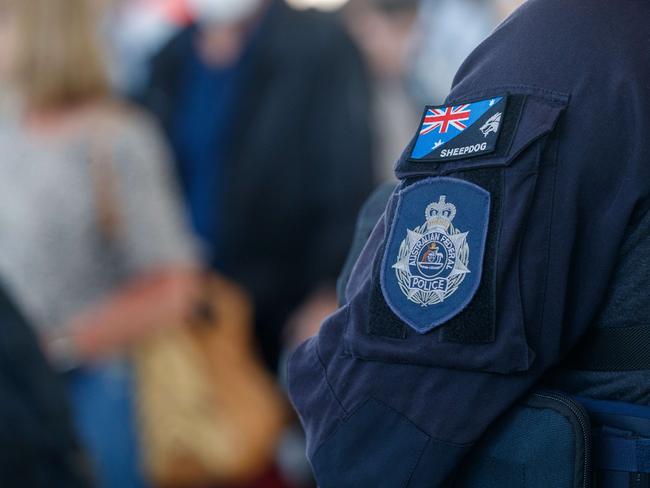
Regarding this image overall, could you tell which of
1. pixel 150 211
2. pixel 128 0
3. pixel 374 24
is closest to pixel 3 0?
pixel 150 211

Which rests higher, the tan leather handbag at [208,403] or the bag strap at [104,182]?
the bag strap at [104,182]

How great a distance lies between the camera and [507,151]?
1.39m

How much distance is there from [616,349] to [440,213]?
251mm

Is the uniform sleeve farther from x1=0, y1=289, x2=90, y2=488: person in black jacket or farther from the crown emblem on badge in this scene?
the crown emblem on badge

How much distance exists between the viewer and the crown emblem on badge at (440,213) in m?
1.41

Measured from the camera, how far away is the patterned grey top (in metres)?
3.12

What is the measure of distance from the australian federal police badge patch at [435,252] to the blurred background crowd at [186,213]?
0.83 metres

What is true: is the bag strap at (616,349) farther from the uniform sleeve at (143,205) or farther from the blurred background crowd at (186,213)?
the uniform sleeve at (143,205)

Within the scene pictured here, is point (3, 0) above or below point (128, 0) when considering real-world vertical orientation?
above

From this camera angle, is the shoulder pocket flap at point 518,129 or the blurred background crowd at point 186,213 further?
the blurred background crowd at point 186,213

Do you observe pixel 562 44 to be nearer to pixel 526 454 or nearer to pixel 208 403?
pixel 526 454

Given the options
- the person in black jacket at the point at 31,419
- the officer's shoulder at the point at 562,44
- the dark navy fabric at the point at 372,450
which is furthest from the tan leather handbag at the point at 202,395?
the officer's shoulder at the point at 562,44

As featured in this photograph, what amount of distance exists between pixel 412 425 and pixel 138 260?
1918 millimetres

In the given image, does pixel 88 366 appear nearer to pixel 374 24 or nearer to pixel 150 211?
pixel 150 211
